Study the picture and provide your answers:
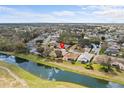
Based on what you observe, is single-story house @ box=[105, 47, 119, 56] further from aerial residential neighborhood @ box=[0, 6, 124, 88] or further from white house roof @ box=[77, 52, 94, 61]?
white house roof @ box=[77, 52, 94, 61]

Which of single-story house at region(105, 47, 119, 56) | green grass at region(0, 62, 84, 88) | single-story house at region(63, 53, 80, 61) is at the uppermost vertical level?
single-story house at region(105, 47, 119, 56)

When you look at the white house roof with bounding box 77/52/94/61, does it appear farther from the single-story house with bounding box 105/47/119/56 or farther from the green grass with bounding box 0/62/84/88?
the green grass with bounding box 0/62/84/88

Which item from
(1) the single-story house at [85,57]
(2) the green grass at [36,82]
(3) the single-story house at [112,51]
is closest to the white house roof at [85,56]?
(1) the single-story house at [85,57]

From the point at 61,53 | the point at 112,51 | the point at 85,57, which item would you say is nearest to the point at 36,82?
the point at 61,53

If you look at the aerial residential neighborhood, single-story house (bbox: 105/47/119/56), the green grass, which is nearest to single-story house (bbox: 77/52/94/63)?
the aerial residential neighborhood

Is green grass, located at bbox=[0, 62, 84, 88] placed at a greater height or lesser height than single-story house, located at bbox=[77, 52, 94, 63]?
lesser

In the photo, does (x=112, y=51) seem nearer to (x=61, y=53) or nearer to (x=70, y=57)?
(x=70, y=57)
